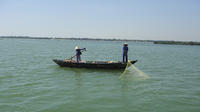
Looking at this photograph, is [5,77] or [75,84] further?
[5,77]

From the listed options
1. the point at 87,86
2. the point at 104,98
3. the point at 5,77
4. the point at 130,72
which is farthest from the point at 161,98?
the point at 5,77

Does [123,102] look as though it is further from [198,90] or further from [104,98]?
[198,90]

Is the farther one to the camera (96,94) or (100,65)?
(100,65)

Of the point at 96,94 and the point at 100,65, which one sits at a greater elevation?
the point at 100,65

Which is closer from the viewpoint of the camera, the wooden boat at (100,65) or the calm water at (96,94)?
the calm water at (96,94)

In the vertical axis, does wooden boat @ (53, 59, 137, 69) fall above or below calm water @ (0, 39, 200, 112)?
above

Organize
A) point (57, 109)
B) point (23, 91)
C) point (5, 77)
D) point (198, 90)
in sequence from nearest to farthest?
point (57, 109)
point (23, 91)
point (198, 90)
point (5, 77)

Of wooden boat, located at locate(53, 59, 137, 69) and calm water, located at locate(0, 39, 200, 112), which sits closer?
calm water, located at locate(0, 39, 200, 112)

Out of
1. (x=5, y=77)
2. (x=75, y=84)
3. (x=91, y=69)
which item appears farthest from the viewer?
(x=91, y=69)

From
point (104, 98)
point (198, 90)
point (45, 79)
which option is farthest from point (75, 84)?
point (198, 90)

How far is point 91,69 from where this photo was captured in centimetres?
1605

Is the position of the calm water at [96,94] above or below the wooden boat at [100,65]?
below

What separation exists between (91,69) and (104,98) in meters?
7.40

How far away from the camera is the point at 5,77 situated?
12539mm
